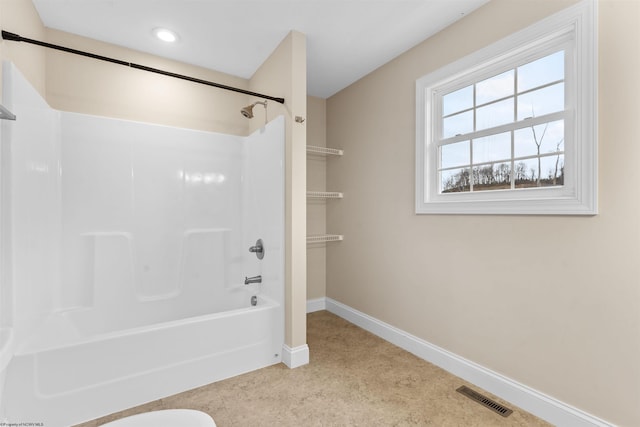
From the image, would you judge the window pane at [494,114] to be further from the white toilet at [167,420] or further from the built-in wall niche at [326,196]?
the white toilet at [167,420]

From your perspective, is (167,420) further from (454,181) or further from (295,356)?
(454,181)

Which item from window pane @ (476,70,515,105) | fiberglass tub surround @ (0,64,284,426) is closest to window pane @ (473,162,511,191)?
window pane @ (476,70,515,105)

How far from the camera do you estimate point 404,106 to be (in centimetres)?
246

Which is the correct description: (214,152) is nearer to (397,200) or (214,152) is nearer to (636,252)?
(397,200)

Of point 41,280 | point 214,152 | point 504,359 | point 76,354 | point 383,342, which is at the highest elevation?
point 214,152

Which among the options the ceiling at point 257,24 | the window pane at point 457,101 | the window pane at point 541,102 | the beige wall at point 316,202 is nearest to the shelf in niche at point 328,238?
the beige wall at point 316,202

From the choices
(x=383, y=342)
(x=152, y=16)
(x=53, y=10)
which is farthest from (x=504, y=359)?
(x=53, y=10)

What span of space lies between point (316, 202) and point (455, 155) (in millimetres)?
1632

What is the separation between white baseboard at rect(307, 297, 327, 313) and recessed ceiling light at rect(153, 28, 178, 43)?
8.98 feet

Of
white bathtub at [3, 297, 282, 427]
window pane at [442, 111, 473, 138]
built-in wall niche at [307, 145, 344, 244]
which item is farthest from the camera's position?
built-in wall niche at [307, 145, 344, 244]

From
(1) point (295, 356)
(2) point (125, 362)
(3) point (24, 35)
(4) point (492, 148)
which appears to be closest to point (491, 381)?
(1) point (295, 356)

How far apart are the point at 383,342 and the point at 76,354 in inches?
82.9

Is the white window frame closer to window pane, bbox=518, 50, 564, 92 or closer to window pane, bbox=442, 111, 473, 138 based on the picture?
window pane, bbox=518, 50, 564, 92

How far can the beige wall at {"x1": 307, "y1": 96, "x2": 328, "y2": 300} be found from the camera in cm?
336
